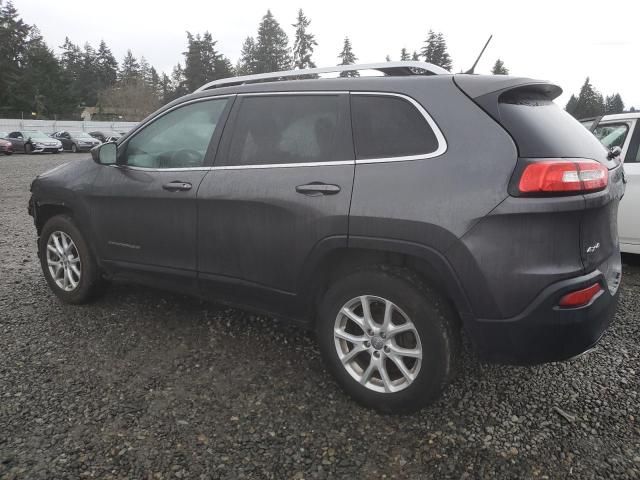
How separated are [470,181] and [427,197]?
0.21 m

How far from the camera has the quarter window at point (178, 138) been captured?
3.23 metres

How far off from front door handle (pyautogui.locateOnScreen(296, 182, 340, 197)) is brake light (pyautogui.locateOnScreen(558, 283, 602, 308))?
3.86ft

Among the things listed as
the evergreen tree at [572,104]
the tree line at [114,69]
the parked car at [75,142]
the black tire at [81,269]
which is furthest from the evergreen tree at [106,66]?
the black tire at [81,269]

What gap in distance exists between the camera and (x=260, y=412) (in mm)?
2605

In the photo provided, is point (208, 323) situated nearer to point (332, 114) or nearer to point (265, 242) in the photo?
point (265, 242)

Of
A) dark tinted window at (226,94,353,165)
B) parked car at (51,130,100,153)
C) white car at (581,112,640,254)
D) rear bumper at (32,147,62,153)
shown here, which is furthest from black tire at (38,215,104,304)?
parked car at (51,130,100,153)

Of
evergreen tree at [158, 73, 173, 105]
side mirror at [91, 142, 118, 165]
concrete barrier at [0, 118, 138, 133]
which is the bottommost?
side mirror at [91, 142, 118, 165]

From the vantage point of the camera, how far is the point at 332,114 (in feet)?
8.89

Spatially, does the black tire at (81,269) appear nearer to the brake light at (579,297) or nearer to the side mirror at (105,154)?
the side mirror at (105,154)

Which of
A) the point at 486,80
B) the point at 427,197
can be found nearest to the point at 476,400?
the point at 427,197

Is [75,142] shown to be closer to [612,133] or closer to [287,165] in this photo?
[612,133]

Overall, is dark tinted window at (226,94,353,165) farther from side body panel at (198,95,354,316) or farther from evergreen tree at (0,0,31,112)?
evergreen tree at (0,0,31,112)

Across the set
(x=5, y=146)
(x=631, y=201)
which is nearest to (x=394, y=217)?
(x=631, y=201)

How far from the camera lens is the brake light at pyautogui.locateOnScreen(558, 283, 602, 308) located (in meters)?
2.12
